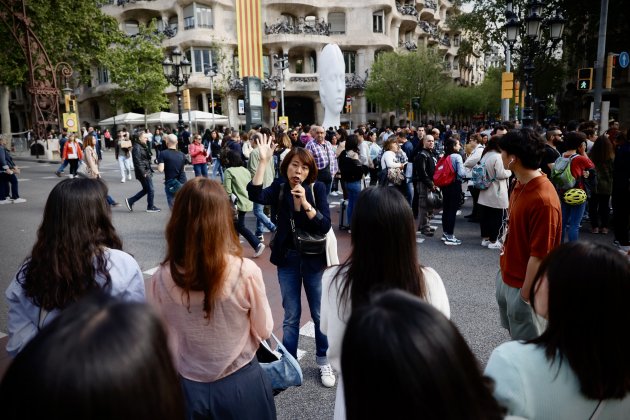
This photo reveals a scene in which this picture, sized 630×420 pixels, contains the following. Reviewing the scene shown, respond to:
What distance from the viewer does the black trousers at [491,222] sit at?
24.5 ft

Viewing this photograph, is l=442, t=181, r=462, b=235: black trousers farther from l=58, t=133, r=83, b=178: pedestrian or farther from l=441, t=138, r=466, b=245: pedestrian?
l=58, t=133, r=83, b=178: pedestrian

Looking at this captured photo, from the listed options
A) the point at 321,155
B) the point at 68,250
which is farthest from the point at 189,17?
the point at 68,250

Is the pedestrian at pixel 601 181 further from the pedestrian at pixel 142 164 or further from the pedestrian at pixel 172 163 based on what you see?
the pedestrian at pixel 142 164

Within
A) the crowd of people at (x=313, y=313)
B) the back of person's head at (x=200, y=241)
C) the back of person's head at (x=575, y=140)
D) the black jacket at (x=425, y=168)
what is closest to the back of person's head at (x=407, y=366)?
the crowd of people at (x=313, y=313)

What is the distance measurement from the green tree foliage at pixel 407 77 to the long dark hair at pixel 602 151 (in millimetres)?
31278

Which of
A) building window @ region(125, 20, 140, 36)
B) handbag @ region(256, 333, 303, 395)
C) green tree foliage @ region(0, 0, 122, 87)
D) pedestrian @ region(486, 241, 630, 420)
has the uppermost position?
building window @ region(125, 20, 140, 36)

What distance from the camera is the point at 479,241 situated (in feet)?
25.8

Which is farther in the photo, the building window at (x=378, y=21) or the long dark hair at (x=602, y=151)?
the building window at (x=378, y=21)

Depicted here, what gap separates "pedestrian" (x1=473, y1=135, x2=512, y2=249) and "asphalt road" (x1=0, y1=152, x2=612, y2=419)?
14.3 inches

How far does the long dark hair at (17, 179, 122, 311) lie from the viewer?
2.01m

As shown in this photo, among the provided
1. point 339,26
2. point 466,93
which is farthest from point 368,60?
point 466,93

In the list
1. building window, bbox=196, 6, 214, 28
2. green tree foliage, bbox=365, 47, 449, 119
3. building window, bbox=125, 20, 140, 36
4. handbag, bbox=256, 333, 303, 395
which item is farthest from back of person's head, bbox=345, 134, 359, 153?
building window, bbox=125, 20, 140, 36

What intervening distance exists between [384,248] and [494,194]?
19.1 ft

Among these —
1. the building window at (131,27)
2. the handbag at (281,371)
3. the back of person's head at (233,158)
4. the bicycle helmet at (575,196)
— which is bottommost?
the handbag at (281,371)
